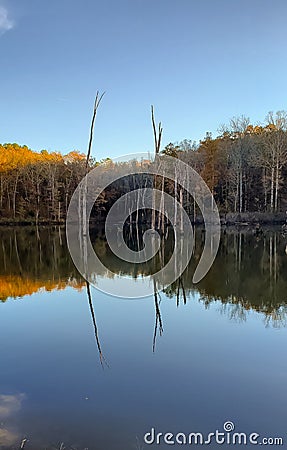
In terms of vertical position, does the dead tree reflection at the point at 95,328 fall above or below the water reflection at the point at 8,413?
above

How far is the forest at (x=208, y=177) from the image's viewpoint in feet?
102

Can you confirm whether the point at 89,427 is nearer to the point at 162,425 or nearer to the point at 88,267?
the point at 162,425

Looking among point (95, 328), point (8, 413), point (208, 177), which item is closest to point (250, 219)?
point (208, 177)

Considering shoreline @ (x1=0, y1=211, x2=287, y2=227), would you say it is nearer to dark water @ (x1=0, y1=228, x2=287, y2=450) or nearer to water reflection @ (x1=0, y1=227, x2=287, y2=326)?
water reflection @ (x1=0, y1=227, x2=287, y2=326)

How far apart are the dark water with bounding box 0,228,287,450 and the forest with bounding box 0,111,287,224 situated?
21449mm

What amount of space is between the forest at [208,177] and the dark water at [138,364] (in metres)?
21.4

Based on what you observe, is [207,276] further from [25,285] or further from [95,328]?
[95,328]

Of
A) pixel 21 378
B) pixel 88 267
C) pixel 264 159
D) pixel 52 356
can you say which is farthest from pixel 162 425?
pixel 264 159

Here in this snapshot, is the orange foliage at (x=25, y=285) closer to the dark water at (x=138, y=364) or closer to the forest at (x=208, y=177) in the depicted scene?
the dark water at (x=138, y=364)

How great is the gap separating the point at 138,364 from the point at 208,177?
29617 mm

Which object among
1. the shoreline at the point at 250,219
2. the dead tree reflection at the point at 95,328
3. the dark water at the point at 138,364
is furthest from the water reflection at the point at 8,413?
the shoreline at the point at 250,219

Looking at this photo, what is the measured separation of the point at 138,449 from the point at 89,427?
46 centimetres

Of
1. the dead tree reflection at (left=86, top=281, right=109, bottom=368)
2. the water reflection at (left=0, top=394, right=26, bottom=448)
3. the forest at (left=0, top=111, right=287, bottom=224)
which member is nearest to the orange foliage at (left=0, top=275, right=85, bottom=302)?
the dead tree reflection at (left=86, top=281, right=109, bottom=368)

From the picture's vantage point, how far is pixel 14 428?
301 cm
